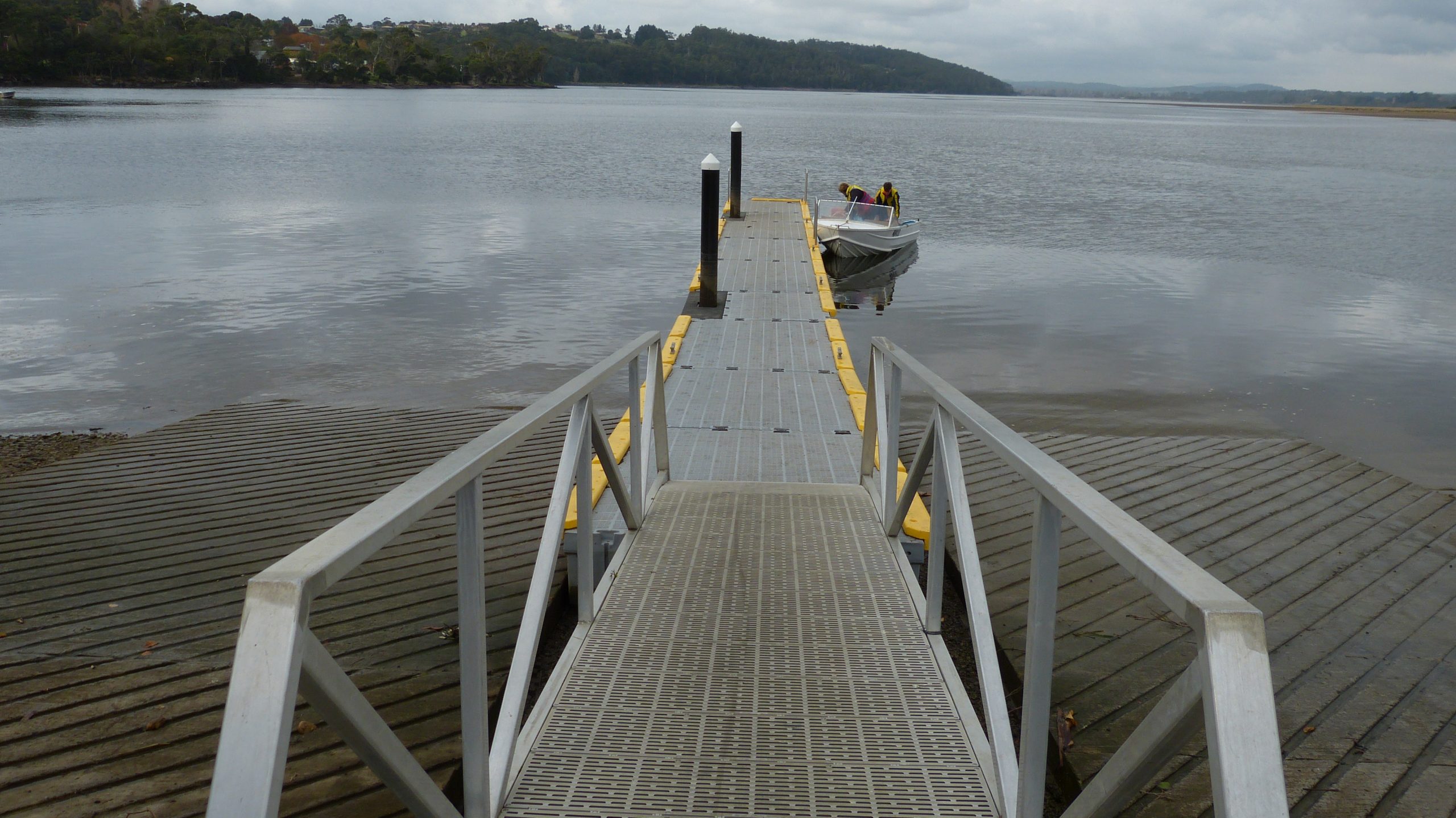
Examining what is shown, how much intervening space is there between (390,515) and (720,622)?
235cm

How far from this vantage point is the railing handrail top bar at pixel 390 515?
1414 mm

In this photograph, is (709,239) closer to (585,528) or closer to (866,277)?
(866,277)

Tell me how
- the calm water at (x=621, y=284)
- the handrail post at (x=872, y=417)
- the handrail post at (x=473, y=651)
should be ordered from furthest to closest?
the calm water at (x=621, y=284), the handrail post at (x=872, y=417), the handrail post at (x=473, y=651)

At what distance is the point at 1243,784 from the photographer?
126 centimetres

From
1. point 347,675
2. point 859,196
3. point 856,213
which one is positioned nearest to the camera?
point 347,675

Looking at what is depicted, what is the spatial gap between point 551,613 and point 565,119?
86988 mm

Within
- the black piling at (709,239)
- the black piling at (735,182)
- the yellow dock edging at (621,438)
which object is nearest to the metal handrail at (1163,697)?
the yellow dock edging at (621,438)

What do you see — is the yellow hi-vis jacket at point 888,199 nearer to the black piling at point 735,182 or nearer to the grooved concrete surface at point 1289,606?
the black piling at point 735,182

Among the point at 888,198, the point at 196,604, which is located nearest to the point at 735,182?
the point at 888,198

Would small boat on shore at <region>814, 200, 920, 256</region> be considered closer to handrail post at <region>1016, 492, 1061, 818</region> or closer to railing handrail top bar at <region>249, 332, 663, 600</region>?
railing handrail top bar at <region>249, 332, 663, 600</region>

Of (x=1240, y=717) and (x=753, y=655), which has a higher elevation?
(x=1240, y=717)

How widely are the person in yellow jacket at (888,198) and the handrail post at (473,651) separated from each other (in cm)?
2021

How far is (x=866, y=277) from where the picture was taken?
20734 mm

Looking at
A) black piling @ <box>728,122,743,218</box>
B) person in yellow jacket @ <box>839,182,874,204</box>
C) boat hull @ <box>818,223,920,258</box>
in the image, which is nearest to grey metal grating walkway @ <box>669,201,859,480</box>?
boat hull @ <box>818,223,920,258</box>
